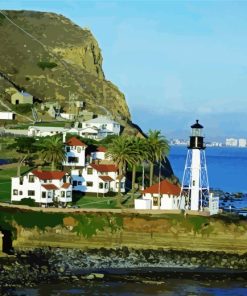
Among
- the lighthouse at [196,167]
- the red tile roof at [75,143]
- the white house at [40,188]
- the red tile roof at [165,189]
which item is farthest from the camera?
the red tile roof at [75,143]

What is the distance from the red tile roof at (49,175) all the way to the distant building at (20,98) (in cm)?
5724

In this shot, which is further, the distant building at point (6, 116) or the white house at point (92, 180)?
the distant building at point (6, 116)

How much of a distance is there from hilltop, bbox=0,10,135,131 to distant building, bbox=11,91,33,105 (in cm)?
130

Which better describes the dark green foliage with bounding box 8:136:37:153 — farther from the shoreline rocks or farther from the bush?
the shoreline rocks

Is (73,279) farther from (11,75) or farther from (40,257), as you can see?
(11,75)

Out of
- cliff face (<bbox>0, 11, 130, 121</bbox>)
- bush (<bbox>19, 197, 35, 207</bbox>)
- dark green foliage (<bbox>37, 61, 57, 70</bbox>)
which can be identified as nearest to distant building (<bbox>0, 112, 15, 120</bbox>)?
cliff face (<bbox>0, 11, 130, 121</bbox>)

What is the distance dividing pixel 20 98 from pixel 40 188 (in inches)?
2377

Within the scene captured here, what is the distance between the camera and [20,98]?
142750mm

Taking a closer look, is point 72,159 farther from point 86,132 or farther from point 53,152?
point 86,132

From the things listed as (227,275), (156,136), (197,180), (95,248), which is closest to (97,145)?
(156,136)

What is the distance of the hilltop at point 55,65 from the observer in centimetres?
15375

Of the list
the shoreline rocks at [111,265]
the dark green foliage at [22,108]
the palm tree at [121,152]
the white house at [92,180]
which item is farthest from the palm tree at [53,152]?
the dark green foliage at [22,108]

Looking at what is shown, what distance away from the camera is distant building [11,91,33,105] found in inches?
5610

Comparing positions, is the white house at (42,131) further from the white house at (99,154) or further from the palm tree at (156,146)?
the palm tree at (156,146)
